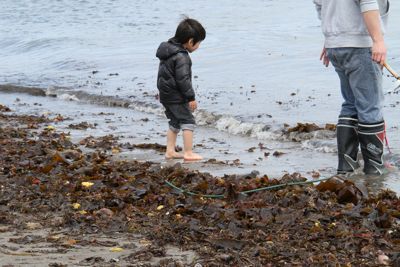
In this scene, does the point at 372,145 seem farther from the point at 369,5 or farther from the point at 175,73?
the point at 175,73

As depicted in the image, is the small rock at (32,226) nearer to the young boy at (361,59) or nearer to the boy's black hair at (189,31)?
the young boy at (361,59)

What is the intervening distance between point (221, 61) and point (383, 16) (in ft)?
37.4

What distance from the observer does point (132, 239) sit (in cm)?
476

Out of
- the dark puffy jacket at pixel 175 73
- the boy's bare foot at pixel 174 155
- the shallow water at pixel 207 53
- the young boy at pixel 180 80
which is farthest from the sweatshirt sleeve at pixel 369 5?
the shallow water at pixel 207 53

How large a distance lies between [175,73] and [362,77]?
2.26 meters

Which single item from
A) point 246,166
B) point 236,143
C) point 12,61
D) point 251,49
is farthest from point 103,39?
point 246,166

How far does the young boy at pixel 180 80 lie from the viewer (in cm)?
815

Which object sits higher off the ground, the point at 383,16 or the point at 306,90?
the point at 383,16

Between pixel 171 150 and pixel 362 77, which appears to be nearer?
pixel 362 77

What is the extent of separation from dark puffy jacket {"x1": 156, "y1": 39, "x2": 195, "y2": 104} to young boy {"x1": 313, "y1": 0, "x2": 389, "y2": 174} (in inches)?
66.0

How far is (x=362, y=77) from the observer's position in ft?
21.9

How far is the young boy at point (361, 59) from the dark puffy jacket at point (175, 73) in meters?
1.68

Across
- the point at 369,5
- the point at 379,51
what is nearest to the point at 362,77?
the point at 379,51

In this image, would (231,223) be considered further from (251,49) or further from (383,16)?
(251,49)
